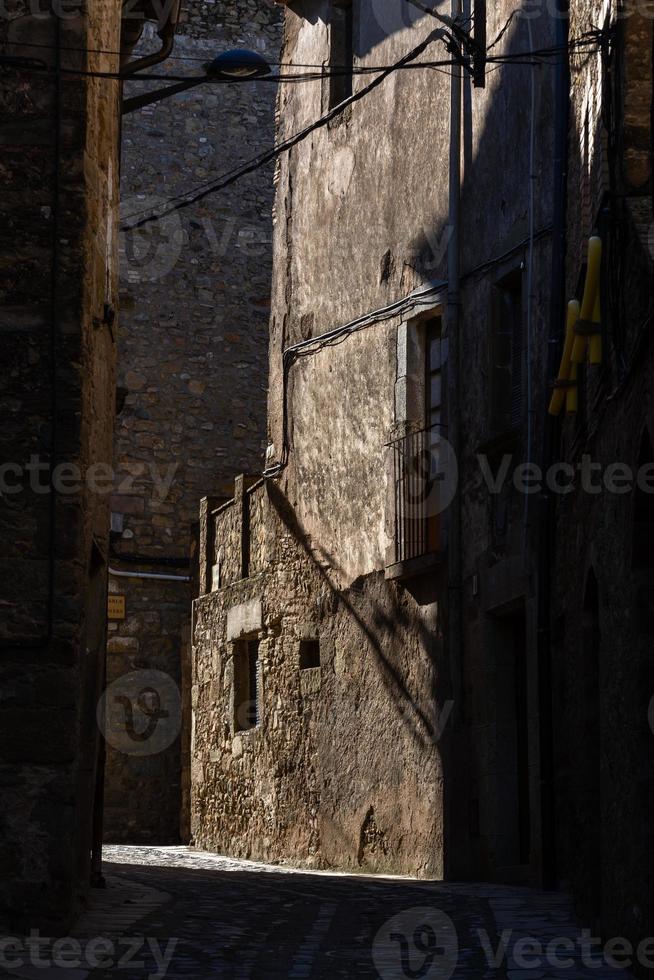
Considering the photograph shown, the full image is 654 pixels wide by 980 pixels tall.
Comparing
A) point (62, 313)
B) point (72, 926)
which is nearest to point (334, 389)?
point (62, 313)

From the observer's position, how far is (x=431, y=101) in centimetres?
1404

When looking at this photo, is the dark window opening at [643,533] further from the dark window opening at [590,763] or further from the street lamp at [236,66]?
the street lamp at [236,66]

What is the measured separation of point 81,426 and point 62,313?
565mm

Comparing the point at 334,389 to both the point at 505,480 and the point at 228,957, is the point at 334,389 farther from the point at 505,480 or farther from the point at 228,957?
the point at 228,957

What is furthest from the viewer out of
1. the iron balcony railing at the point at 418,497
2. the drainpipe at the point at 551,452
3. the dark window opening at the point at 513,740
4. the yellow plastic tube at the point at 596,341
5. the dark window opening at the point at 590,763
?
the iron balcony railing at the point at 418,497

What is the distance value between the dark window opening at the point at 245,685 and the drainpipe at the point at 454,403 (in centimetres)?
377

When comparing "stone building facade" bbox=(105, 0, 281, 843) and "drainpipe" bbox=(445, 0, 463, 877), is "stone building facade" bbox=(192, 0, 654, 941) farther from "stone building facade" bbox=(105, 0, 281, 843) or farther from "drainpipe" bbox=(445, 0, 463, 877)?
"stone building facade" bbox=(105, 0, 281, 843)

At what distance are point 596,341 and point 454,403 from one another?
4.89m

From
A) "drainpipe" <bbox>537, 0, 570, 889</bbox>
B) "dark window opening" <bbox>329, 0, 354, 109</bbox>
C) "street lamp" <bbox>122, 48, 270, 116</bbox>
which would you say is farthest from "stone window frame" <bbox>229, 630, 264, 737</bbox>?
"drainpipe" <bbox>537, 0, 570, 889</bbox>

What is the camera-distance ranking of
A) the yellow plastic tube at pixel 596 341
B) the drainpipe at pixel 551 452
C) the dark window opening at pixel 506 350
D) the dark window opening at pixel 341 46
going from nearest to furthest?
the yellow plastic tube at pixel 596 341 → the drainpipe at pixel 551 452 → the dark window opening at pixel 506 350 → the dark window opening at pixel 341 46

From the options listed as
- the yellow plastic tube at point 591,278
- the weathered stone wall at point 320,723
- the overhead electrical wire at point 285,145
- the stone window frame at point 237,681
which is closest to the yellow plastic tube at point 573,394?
the yellow plastic tube at point 591,278

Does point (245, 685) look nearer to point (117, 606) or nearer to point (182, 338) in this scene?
point (117, 606)

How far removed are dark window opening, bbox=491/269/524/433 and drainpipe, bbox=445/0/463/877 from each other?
0.62 meters

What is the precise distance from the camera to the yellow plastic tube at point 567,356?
9031 mm
